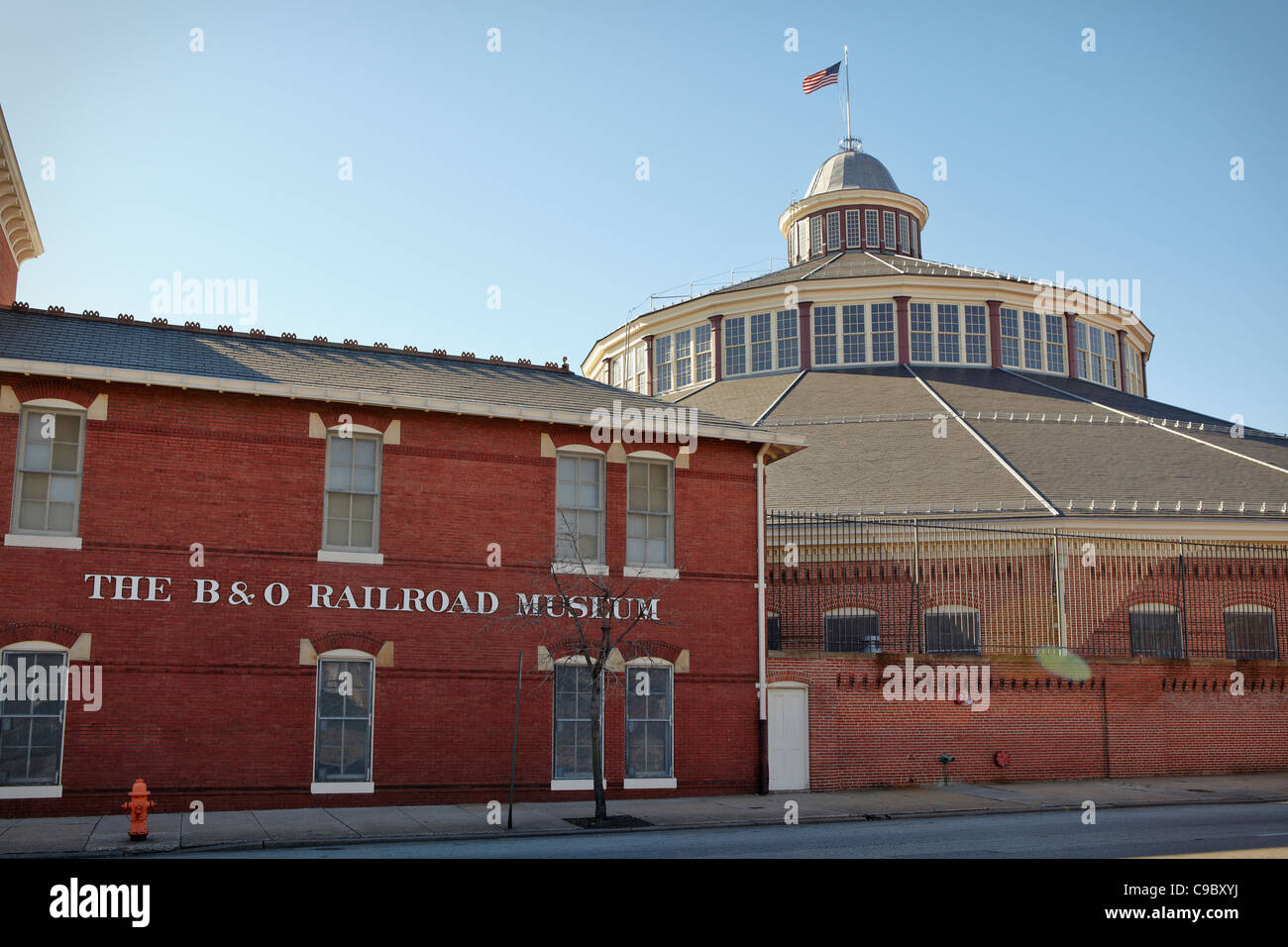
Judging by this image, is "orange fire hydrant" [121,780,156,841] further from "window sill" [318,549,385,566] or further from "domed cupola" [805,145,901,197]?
"domed cupola" [805,145,901,197]

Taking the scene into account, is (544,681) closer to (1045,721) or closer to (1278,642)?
(1045,721)

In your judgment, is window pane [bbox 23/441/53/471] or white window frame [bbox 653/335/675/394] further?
white window frame [bbox 653/335/675/394]

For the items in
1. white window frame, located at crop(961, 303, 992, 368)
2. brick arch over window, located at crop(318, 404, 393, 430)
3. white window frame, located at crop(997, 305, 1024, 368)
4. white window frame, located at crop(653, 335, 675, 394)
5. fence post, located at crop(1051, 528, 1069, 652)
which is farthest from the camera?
white window frame, located at crop(653, 335, 675, 394)

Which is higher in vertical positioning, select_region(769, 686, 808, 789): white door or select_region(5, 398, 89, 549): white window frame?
select_region(5, 398, 89, 549): white window frame

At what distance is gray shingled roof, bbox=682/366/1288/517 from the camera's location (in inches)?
1224

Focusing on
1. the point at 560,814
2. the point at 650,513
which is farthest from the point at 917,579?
the point at 560,814

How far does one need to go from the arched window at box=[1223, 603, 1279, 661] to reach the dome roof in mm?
28515

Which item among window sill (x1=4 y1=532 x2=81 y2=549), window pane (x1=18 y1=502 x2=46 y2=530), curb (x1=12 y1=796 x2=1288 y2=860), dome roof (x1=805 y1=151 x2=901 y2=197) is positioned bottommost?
curb (x1=12 y1=796 x2=1288 y2=860)

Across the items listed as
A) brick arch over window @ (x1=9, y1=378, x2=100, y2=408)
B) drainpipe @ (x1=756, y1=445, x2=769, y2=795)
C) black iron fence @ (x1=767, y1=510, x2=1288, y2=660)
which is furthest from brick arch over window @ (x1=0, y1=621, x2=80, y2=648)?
black iron fence @ (x1=767, y1=510, x2=1288, y2=660)

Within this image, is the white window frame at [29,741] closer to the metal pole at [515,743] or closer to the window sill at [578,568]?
the metal pole at [515,743]

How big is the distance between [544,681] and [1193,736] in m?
14.9

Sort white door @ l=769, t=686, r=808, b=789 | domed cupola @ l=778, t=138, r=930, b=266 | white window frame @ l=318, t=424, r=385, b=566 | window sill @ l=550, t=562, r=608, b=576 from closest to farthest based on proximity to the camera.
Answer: white window frame @ l=318, t=424, r=385, b=566, window sill @ l=550, t=562, r=608, b=576, white door @ l=769, t=686, r=808, b=789, domed cupola @ l=778, t=138, r=930, b=266

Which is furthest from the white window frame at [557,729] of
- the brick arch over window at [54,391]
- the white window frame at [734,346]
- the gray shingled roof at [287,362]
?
the white window frame at [734,346]

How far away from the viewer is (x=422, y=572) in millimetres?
21250
